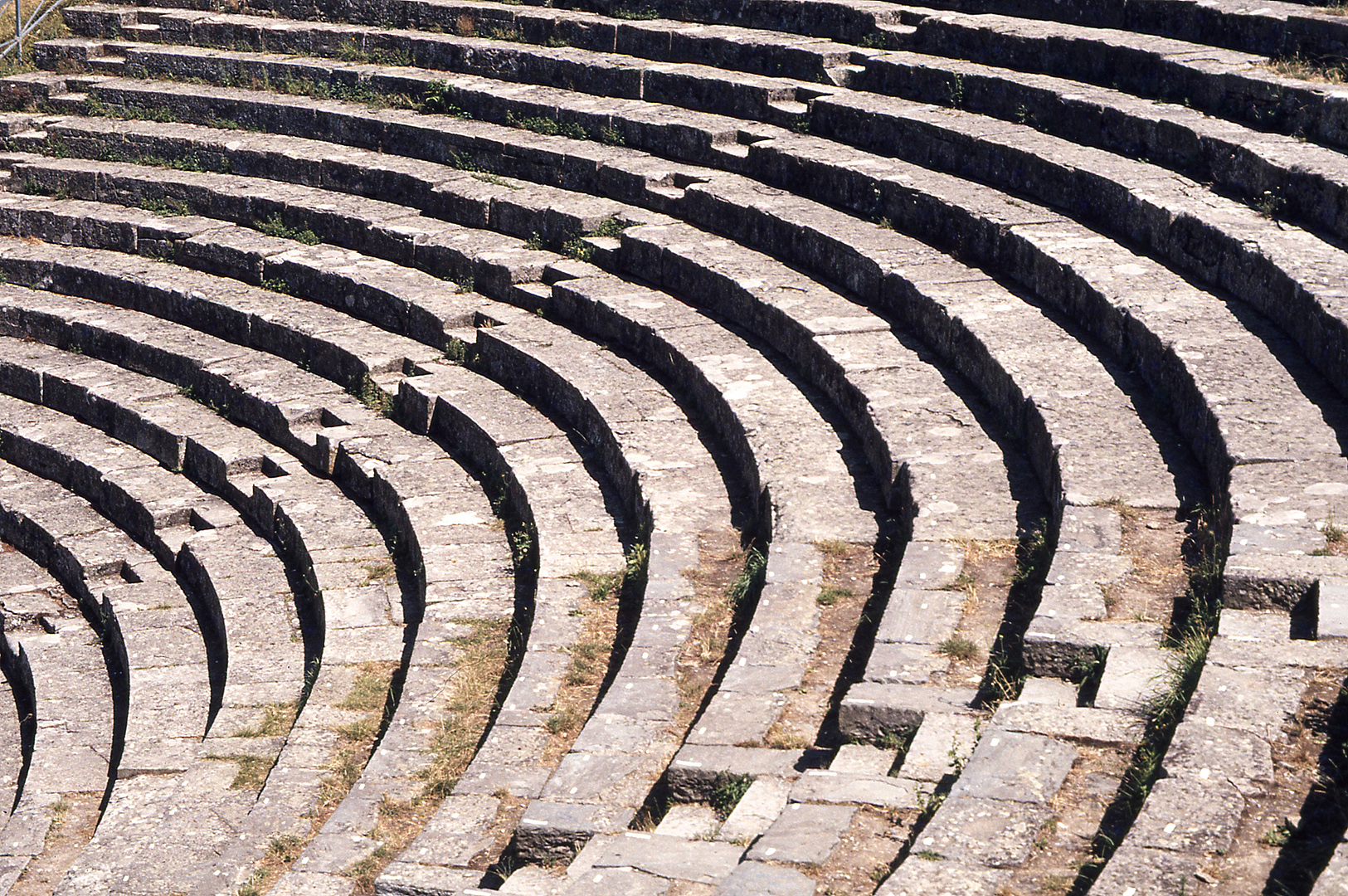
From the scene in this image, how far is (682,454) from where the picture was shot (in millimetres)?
8922

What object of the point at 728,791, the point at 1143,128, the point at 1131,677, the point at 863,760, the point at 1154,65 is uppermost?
the point at 1154,65

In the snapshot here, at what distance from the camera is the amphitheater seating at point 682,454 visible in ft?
16.9

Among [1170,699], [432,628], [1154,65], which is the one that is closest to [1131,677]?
[1170,699]

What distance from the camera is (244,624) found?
917 centimetres

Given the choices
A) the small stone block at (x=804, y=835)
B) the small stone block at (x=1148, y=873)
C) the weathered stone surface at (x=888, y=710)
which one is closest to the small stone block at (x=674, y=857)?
the small stone block at (x=804, y=835)

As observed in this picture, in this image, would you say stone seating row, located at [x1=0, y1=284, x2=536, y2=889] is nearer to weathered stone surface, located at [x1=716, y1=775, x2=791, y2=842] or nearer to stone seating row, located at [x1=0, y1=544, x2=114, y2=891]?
stone seating row, located at [x1=0, y1=544, x2=114, y2=891]

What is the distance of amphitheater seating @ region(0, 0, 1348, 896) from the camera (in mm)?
5152

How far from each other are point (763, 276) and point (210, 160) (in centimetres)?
680

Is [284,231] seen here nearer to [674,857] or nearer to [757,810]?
[757,810]

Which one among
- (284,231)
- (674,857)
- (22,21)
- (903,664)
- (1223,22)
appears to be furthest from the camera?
(22,21)

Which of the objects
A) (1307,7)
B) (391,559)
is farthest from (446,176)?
(1307,7)

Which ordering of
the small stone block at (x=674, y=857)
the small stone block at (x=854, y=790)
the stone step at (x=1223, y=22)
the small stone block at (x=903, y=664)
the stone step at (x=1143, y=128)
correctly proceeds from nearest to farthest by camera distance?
the small stone block at (x=674, y=857)
the small stone block at (x=854, y=790)
the small stone block at (x=903, y=664)
the stone step at (x=1143, y=128)
the stone step at (x=1223, y=22)

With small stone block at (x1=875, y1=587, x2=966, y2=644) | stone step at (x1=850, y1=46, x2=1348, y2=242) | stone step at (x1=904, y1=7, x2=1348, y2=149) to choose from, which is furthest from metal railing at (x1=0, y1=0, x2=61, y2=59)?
small stone block at (x1=875, y1=587, x2=966, y2=644)

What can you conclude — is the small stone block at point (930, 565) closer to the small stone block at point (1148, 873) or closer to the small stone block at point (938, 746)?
the small stone block at point (938, 746)
